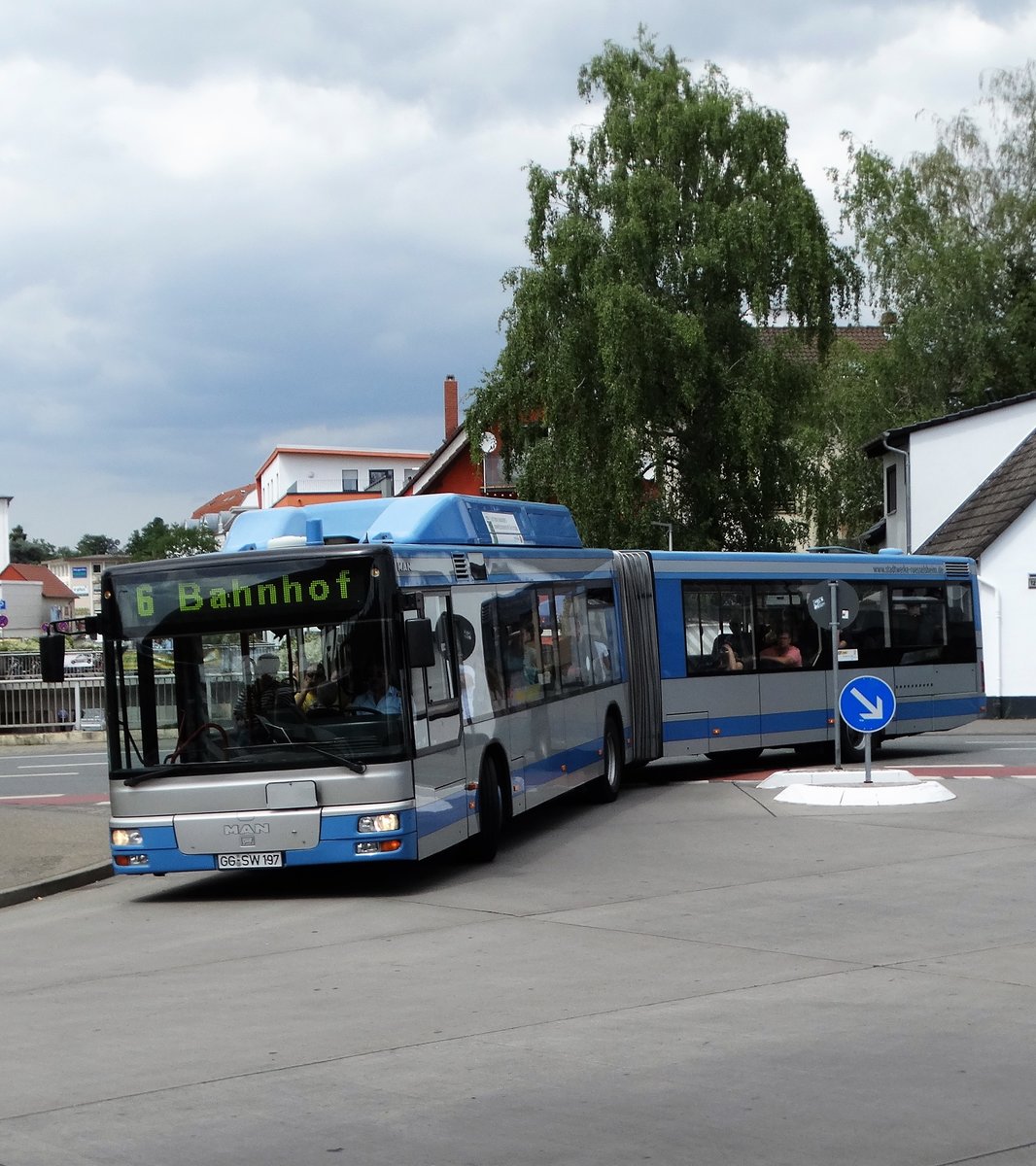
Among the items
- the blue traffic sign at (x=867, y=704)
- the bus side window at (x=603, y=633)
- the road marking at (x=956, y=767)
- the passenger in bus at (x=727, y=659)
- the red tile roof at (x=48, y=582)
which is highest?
the red tile roof at (x=48, y=582)

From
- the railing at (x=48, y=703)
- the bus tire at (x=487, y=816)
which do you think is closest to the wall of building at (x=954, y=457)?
the railing at (x=48, y=703)

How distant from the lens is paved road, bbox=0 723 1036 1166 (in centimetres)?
597

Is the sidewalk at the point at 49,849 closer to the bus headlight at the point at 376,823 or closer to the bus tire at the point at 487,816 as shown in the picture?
the bus headlight at the point at 376,823

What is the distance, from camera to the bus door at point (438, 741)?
12.7 metres

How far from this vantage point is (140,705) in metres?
12.8

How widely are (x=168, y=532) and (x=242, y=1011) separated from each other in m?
150

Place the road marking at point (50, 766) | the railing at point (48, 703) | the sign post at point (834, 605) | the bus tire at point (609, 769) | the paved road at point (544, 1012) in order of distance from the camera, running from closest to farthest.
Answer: the paved road at point (544, 1012) → the bus tire at point (609, 769) → the sign post at point (834, 605) → the road marking at point (50, 766) → the railing at point (48, 703)

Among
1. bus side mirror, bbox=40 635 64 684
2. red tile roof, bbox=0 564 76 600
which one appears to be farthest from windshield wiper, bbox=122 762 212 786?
red tile roof, bbox=0 564 76 600

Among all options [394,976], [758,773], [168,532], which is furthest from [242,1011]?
[168,532]

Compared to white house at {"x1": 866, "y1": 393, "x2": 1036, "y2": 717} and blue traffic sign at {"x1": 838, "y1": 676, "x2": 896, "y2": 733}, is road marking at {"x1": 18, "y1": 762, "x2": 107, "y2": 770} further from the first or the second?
white house at {"x1": 866, "y1": 393, "x2": 1036, "y2": 717}

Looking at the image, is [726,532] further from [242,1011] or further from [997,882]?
[242,1011]

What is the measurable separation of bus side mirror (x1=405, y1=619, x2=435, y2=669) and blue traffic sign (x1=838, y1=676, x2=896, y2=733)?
7216 millimetres

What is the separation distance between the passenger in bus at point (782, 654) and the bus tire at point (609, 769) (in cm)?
377

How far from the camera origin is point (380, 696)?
40.8ft
